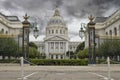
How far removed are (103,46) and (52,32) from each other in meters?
100

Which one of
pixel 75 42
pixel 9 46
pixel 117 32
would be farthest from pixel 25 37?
pixel 75 42

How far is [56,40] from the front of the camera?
129m

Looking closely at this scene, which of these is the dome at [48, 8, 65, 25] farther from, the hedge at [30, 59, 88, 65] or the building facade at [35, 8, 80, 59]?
the hedge at [30, 59, 88, 65]

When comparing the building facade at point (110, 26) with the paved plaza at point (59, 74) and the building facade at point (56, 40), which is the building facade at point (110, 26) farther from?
the paved plaza at point (59, 74)

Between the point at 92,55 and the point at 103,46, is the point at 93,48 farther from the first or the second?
the point at 103,46

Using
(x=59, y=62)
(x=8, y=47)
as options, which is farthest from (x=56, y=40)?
(x=8, y=47)

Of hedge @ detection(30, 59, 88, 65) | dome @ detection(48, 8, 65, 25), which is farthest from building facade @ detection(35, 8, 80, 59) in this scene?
hedge @ detection(30, 59, 88, 65)

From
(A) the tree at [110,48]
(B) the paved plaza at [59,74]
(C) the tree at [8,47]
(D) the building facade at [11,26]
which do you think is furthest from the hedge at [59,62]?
(D) the building facade at [11,26]

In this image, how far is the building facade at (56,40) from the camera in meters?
128

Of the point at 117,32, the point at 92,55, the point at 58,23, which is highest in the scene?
the point at 58,23

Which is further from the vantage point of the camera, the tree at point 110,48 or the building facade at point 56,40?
the building facade at point 56,40

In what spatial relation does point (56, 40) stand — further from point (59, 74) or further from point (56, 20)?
point (59, 74)

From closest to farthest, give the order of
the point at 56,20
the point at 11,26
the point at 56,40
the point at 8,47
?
the point at 8,47 < the point at 11,26 < the point at 56,40 < the point at 56,20

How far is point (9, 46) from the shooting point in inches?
1331
